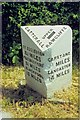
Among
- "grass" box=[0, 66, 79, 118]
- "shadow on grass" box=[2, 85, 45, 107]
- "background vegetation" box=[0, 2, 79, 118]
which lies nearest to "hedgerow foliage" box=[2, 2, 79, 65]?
"background vegetation" box=[0, 2, 79, 118]

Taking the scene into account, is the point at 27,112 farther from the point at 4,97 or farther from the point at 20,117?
the point at 4,97

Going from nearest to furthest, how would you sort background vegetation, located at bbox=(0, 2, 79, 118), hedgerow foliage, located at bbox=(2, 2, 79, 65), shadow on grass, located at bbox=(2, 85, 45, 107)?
shadow on grass, located at bbox=(2, 85, 45, 107) → background vegetation, located at bbox=(0, 2, 79, 118) → hedgerow foliage, located at bbox=(2, 2, 79, 65)

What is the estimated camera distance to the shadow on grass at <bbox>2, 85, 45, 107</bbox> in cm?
513

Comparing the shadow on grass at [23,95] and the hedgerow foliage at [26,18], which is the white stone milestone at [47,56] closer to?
the shadow on grass at [23,95]

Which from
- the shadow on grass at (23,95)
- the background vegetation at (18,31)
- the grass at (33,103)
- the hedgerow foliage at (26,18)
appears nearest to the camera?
the grass at (33,103)

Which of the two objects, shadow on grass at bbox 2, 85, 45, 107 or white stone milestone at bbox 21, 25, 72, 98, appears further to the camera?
shadow on grass at bbox 2, 85, 45, 107

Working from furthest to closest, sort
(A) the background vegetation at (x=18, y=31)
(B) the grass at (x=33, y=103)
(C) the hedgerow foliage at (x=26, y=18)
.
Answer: (C) the hedgerow foliage at (x=26, y=18) → (A) the background vegetation at (x=18, y=31) → (B) the grass at (x=33, y=103)

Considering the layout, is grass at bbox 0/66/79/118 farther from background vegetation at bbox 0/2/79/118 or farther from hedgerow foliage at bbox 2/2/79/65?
hedgerow foliage at bbox 2/2/79/65

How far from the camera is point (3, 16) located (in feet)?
20.2

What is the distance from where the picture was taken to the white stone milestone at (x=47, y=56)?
4.89 m

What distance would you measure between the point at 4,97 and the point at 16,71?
0.85m

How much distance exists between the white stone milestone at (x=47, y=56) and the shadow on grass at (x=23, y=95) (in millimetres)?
85

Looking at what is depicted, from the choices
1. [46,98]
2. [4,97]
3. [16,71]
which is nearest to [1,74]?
[16,71]

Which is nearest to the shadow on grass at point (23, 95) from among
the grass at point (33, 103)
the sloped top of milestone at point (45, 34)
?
the grass at point (33, 103)
